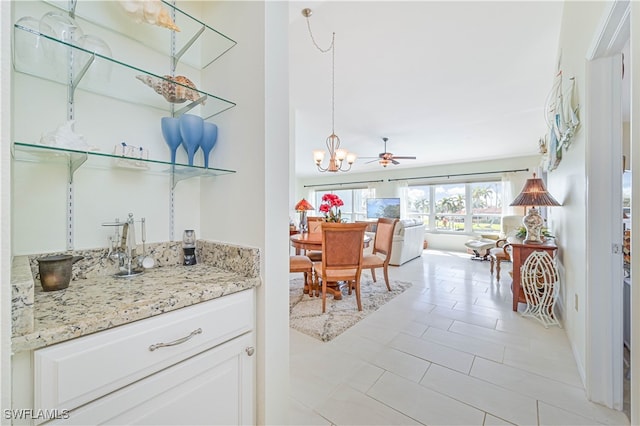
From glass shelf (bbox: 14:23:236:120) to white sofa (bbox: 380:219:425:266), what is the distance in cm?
396

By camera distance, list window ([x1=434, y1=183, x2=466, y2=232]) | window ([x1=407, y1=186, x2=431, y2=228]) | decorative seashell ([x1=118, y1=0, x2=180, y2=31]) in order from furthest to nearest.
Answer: window ([x1=407, y1=186, x2=431, y2=228]) → window ([x1=434, y1=183, x2=466, y2=232]) → decorative seashell ([x1=118, y1=0, x2=180, y2=31])

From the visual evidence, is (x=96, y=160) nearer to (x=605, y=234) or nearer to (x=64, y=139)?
(x=64, y=139)

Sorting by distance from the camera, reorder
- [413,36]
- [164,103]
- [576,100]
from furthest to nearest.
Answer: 1. [413,36]
2. [576,100]
3. [164,103]

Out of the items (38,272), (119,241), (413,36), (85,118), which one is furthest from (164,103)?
(413,36)

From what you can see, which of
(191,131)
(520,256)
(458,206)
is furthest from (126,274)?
(458,206)

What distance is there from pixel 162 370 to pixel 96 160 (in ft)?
2.74

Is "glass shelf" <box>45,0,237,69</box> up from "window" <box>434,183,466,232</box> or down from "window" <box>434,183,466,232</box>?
up

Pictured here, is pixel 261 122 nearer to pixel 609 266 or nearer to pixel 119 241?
pixel 119 241

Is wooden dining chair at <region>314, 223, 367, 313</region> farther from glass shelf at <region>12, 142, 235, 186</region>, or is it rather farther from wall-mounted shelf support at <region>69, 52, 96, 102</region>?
wall-mounted shelf support at <region>69, 52, 96, 102</region>

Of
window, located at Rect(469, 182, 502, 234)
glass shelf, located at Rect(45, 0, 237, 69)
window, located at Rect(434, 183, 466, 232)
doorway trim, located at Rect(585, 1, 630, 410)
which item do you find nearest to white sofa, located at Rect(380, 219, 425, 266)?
window, located at Rect(434, 183, 466, 232)

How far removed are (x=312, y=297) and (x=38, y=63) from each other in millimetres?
2921

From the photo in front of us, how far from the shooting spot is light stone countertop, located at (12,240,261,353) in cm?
60

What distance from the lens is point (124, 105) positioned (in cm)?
110

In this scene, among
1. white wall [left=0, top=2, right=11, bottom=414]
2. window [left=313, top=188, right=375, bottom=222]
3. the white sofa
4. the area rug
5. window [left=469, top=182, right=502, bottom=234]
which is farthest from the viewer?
window [left=313, top=188, right=375, bottom=222]
